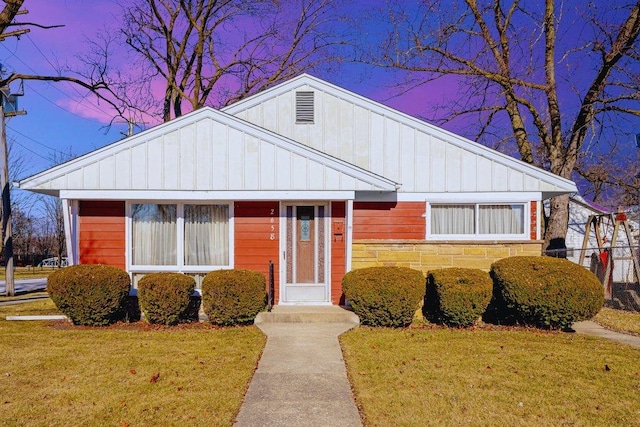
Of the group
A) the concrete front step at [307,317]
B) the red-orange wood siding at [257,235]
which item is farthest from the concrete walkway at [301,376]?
the red-orange wood siding at [257,235]

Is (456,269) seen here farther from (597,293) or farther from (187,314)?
(187,314)

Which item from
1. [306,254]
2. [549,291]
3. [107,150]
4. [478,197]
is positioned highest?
[107,150]

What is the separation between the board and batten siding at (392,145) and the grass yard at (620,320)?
3.07 m

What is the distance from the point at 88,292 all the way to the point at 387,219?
244 inches

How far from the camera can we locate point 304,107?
10.8 m

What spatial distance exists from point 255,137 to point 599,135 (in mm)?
13128

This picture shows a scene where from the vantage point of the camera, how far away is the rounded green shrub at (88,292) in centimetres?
821

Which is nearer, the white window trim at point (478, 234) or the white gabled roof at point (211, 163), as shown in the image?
the white gabled roof at point (211, 163)

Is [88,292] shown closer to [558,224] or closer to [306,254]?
[306,254]

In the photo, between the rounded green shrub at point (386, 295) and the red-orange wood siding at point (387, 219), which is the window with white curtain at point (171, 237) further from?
the rounded green shrub at point (386, 295)

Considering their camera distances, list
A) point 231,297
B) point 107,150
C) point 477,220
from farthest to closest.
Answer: point 477,220, point 107,150, point 231,297

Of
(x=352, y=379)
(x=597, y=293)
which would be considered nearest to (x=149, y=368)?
(x=352, y=379)

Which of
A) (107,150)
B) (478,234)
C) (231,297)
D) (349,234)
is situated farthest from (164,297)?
(478,234)

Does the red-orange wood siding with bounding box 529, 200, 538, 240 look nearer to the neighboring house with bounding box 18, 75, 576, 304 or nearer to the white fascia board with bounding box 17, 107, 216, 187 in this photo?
the neighboring house with bounding box 18, 75, 576, 304
